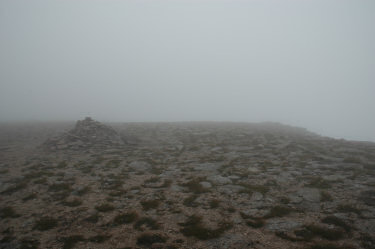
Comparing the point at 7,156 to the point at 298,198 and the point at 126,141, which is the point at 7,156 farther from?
the point at 298,198

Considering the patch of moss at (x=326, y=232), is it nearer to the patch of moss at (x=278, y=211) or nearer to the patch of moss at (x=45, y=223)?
the patch of moss at (x=278, y=211)

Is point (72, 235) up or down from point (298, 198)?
down

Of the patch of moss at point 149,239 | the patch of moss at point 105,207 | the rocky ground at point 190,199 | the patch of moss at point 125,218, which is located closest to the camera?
the patch of moss at point 149,239

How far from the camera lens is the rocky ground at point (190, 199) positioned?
7.64 meters

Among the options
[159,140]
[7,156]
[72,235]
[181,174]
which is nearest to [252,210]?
[181,174]

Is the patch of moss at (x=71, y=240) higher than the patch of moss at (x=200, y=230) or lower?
lower

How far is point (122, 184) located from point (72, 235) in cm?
464

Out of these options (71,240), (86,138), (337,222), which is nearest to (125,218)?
(71,240)

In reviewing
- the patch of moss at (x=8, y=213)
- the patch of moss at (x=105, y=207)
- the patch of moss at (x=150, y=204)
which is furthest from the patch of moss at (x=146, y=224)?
the patch of moss at (x=8, y=213)

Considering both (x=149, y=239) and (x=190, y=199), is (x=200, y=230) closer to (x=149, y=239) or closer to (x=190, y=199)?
(x=149, y=239)

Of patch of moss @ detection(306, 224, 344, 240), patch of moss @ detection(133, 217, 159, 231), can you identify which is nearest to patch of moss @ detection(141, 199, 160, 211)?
patch of moss @ detection(133, 217, 159, 231)

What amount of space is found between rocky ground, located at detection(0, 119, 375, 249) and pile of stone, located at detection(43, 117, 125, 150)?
1953mm

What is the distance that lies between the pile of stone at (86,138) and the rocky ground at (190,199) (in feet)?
6.41

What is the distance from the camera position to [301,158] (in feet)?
54.7
